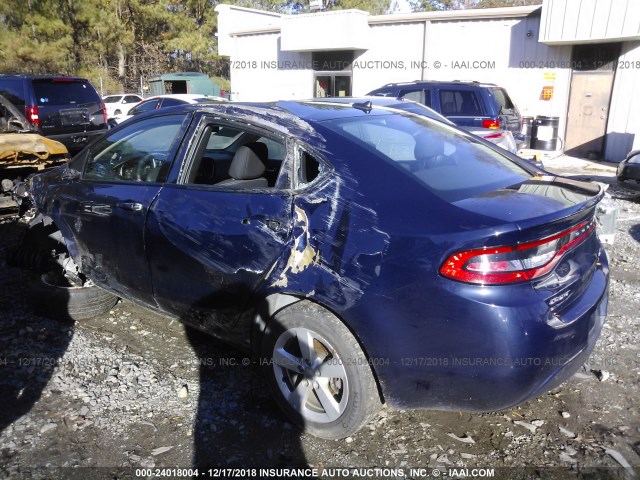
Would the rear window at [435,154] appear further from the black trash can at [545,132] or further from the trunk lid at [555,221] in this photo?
the black trash can at [545,132]

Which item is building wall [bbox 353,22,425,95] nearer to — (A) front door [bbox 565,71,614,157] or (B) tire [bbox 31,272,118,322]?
(A) front door [bbox 565,71,614,157]

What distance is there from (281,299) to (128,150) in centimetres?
185

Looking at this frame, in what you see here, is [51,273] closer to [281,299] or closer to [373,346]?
[281,299]

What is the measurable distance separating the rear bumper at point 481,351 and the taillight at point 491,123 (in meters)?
7.14

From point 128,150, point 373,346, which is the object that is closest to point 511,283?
point 373,346

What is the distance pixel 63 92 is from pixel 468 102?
7.38m

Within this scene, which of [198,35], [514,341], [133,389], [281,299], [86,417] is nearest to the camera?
[514,341]

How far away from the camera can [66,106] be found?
9.65 m

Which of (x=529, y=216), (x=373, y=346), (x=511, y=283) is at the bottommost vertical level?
(x=373, y=346)

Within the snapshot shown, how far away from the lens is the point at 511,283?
2252 millimetres

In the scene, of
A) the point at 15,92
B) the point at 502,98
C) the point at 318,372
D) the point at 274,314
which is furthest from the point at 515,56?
the point at 318,372

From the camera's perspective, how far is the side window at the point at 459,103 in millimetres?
9488

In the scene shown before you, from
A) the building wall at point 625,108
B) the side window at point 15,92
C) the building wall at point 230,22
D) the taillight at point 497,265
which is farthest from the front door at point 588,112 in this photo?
the taillight at point 497,265

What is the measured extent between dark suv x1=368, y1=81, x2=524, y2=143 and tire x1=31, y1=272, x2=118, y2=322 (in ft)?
23.7
